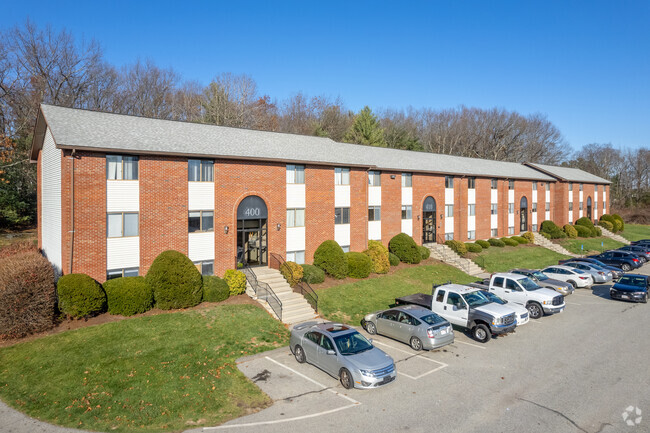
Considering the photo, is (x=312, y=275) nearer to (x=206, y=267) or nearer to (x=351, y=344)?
(x=206, y=267)

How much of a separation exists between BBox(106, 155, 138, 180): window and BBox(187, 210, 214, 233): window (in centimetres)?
350

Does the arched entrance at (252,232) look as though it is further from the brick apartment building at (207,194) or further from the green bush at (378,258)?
the green bush at (378,258)

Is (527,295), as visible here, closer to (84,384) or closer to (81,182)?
(84,384)

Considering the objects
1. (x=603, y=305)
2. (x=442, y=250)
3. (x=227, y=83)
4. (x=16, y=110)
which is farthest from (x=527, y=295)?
(x=16, y=110)

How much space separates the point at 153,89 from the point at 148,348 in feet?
159

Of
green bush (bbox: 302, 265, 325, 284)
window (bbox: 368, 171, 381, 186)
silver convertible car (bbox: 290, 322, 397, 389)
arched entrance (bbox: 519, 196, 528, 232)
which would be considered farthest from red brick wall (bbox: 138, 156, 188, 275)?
arched entrance (bbox: 519, 196, 528, 232)

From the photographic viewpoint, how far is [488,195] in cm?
4047

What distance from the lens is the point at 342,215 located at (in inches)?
1072

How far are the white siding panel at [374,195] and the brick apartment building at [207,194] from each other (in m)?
0.11

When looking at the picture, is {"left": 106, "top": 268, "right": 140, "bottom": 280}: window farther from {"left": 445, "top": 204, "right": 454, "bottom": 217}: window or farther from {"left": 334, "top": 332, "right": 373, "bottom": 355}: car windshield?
{"left": 445, "top": 204, "right": 454, "bottom": 217}: window

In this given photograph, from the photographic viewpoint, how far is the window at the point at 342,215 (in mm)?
26984

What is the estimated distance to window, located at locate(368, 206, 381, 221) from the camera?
29.9m

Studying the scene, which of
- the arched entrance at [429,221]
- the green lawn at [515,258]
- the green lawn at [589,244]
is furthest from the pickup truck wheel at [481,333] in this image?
the green lawn at [589,244]

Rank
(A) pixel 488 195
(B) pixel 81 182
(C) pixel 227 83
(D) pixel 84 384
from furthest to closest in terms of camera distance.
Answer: (C) pixel 227 83 → (A) pixel 488 195 → (B) pixel 81 182 → (D) pixel 84 384
